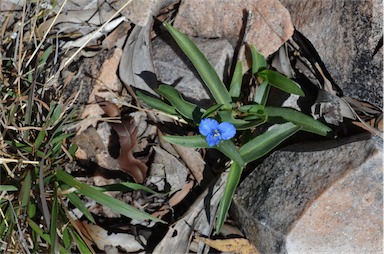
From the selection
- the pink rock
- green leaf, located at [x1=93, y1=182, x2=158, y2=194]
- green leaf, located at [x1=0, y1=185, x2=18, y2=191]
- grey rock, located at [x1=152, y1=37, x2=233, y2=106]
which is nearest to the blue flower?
grey rock, located at [x1=152, y1=37, x2=233, y2=106]

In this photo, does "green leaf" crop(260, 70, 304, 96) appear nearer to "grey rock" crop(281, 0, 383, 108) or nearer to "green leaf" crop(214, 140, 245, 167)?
"grey rock" crop(281, 0, 383, 108)

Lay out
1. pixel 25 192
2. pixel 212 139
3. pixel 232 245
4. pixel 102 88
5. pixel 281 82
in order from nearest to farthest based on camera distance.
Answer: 1. pixel 212 139
2. pixel 25 192
3. pixel 281 82
4. pixel 232 245
5. pixel 102 88

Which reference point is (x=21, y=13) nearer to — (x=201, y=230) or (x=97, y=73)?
(x=97, y=73)

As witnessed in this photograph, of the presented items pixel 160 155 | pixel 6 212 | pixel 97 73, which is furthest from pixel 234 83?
pixel 6 212

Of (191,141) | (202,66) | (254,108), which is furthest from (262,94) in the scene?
(191,141)

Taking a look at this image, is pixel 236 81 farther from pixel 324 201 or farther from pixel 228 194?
pixel 324 201
